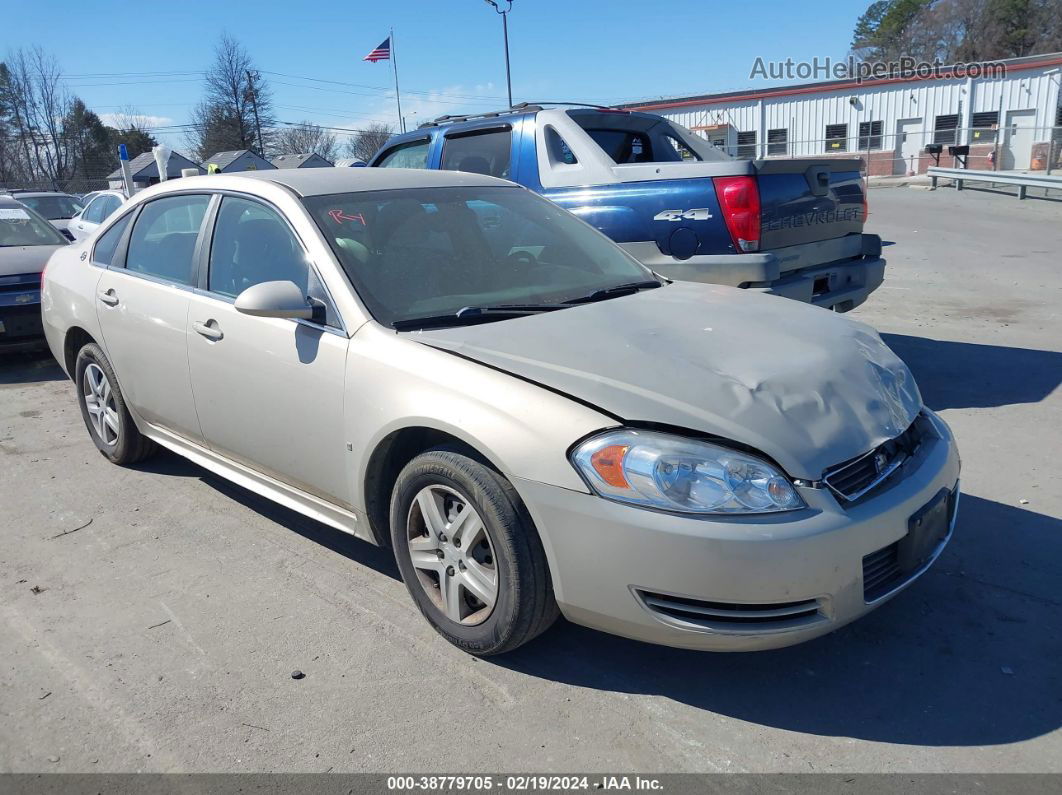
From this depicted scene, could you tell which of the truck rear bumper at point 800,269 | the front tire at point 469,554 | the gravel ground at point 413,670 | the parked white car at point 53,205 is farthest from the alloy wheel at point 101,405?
the parked white car at point 53,205

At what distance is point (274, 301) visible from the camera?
10.5 ft

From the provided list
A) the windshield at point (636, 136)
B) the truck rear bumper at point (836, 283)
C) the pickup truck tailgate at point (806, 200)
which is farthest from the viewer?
the windshield at point (636, 136)

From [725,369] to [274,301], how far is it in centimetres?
168

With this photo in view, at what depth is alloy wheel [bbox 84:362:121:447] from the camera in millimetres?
4954

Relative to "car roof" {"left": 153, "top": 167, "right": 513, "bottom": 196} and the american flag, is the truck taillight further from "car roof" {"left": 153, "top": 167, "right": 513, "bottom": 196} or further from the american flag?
the american flag

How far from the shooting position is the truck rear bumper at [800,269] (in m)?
5.21

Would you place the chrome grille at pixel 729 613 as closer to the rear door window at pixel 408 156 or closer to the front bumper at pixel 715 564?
the front bumper at pixel 715 564

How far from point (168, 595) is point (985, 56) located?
77869mm

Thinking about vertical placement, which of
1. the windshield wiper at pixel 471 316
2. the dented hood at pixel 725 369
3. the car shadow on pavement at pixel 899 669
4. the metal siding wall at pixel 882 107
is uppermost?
the metal siding wall at pixel 882 107

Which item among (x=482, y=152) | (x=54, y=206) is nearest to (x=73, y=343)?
(x=482, y=152)

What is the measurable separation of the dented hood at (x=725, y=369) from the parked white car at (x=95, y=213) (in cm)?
1193

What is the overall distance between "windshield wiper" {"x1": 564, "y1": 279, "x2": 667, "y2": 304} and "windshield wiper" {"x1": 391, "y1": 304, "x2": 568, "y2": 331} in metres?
0.20

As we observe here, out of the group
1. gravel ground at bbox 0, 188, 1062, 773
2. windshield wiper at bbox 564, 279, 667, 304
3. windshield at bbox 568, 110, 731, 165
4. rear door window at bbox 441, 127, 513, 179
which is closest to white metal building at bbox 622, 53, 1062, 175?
windshield at bbox 568, 110, 731, 165

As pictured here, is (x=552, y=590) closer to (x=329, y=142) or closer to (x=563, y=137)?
(x=563, y=137)
